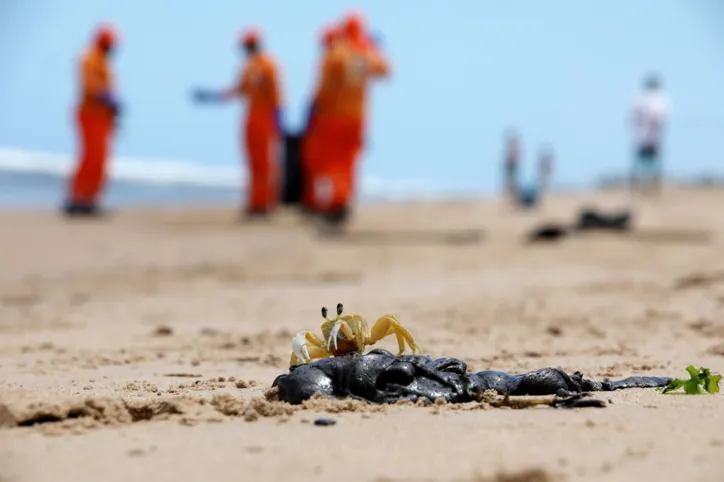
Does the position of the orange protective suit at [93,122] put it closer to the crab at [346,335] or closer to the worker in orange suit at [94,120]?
the worker in orange suit at [94,120]

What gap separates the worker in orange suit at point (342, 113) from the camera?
11.5m

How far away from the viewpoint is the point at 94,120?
12758 millimetres

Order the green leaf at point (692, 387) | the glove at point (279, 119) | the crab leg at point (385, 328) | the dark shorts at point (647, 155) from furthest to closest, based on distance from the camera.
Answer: the dark shorts at point (647, 155), the glove at point (279, 119), the crab leg at point (385, 328), the green leaf at point (692, 387)

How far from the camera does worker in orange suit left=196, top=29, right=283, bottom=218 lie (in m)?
12.7

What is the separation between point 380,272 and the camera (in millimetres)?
8859

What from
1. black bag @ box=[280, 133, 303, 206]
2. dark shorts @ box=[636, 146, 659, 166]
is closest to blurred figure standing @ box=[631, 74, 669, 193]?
dark shorts @ box=[636, 146, 659, 166]

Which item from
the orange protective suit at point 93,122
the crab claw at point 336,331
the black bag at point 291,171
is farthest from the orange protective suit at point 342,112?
the crab claw at point 336,331

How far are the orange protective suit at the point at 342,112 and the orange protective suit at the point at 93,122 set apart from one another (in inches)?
104

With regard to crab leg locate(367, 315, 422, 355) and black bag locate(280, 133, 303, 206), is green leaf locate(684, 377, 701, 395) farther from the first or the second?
black bag locate(280, 133, 303, 206)

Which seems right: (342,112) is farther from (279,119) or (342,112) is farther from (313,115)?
(279,119)

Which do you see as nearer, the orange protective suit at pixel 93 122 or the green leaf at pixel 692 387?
the green leaf at pixel 692 387

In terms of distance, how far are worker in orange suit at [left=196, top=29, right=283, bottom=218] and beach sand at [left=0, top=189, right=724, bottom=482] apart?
1.19 m

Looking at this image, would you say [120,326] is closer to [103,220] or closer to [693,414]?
[693,414]

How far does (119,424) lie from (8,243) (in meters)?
7.80
